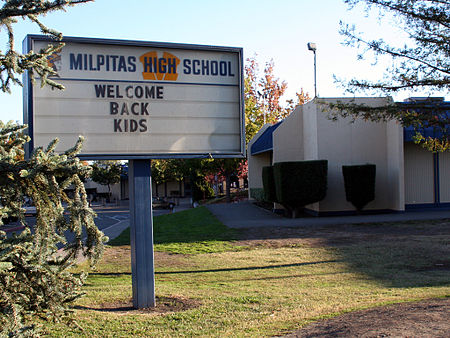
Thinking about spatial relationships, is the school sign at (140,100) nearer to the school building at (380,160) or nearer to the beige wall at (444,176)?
the school building at (380,160)

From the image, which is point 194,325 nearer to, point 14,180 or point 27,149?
point 14,180

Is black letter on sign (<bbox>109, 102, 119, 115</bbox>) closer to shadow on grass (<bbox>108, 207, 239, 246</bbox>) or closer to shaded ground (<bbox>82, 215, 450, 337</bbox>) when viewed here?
shaded ground (<bbox>82, 215, 450, 337</bbox>)

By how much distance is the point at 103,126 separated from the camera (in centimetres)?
690

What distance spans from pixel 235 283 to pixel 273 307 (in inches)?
82.8

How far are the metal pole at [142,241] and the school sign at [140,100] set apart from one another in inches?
21.5

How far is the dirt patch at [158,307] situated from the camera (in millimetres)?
6570

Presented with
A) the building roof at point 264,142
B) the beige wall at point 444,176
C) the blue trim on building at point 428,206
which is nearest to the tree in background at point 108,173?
the building roof at point 264,142

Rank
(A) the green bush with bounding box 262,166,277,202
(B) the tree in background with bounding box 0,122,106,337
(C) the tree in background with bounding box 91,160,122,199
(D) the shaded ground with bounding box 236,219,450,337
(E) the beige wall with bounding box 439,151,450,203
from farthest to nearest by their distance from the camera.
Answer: (C) the tree in background with bounding box 91,160,122,199, (A) the green bush with bounding box 262,166,277,202, (E) the beige wall with bounding box 439,151,450,203, (D) the shaded ground with bounding box 236,219,450,337, (B) the tree in background with bounding box 0,122,106,337

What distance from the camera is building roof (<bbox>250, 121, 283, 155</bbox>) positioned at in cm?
2369

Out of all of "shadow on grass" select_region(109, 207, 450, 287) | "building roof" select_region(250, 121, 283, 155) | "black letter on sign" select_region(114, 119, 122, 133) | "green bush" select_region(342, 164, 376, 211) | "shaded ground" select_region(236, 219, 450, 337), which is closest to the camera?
"shaded ground" select_region(236, 219, 450, 337)

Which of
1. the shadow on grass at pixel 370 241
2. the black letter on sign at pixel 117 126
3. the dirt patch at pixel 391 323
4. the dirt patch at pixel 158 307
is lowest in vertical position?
the shadow on grass at pixel 370 241

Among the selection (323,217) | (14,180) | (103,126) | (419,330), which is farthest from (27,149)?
(323,217)

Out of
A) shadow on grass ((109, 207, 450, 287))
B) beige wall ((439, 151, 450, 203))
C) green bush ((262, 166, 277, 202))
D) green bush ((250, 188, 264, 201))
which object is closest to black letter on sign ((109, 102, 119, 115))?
shadow on grass ((109, 207, 450, 287))

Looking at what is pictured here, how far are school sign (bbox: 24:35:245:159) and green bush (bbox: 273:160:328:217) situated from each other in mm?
12255
